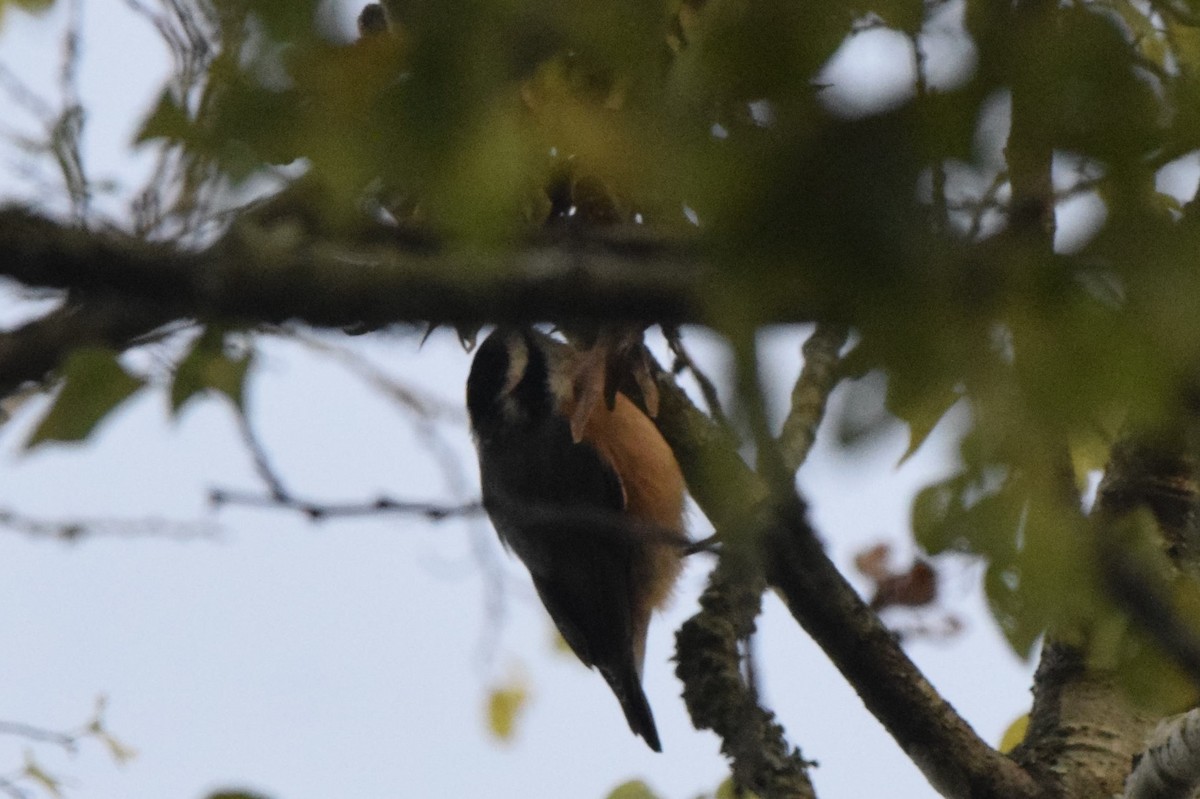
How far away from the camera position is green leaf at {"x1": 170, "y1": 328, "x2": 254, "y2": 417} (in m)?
1.34

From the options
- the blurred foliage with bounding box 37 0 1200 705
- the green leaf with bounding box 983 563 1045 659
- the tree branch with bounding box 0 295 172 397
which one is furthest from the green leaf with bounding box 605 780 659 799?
the blurred foliage with bounding box 37 0 1200 705

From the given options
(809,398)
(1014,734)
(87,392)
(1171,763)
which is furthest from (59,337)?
(1014,734)

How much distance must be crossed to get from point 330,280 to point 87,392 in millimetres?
321

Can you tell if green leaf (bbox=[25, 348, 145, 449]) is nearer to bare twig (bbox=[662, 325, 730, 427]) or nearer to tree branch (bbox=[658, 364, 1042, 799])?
bare twig (bbox=[662, 325, 730, 427])

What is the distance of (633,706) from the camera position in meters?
5.16

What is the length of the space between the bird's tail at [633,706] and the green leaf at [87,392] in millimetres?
3999

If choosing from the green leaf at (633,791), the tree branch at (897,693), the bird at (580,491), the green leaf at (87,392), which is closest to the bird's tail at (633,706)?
the bird at (580,491)

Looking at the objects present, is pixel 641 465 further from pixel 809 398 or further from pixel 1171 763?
pixel 1171 763

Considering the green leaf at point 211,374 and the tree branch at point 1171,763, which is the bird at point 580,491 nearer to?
the tree branch at point 1171,763

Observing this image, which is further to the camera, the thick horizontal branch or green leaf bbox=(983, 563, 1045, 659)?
green leaf bbox=(983, 563, 1045, 659)

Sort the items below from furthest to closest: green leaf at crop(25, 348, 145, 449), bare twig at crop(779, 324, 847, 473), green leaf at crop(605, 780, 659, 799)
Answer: green leaf at crop(605, 780, 659, 799), bare twig at crop(779, 324, 847, 473), green leaf at crop(25, 348, 145, 449)

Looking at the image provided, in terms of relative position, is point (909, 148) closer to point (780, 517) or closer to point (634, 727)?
point (780, 517)

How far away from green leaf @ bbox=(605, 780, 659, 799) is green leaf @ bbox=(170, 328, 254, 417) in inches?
70.2

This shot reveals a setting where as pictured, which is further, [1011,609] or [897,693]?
[897,693]
